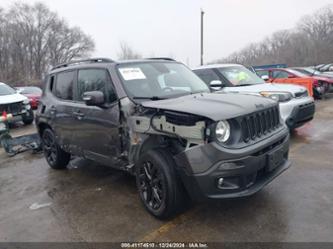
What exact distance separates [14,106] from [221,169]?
963 cm

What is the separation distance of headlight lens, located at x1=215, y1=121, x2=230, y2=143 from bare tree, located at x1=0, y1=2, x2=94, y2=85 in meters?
50.0

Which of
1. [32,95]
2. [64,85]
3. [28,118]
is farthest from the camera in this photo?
[32,95]

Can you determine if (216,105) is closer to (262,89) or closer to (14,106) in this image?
(262,89)

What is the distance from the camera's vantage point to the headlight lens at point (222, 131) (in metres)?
2.88

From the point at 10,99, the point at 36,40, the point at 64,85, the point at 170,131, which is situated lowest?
the point at 10,99

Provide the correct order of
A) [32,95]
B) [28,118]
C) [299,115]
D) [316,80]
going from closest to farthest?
[299,115] < [28,118] < [316,80] < [32,95]

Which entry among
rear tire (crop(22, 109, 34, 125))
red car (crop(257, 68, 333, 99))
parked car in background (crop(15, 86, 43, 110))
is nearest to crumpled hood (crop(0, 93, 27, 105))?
rear tire (crop(22, 109, 34, 125))

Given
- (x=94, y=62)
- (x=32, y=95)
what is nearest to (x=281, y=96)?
(x=94, y=62)

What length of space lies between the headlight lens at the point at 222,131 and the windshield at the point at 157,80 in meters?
1.08

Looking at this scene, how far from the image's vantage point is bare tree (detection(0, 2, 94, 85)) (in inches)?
2002

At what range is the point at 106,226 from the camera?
3.30m

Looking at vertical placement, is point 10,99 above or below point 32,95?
above

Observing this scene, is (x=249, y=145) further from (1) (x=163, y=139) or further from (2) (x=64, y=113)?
(2) (x=64, y=113)

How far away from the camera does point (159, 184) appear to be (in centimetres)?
323
